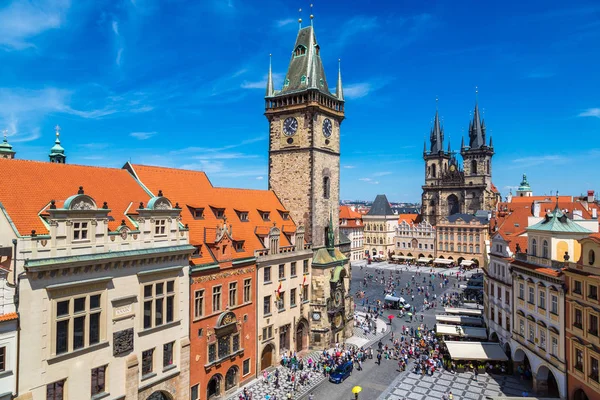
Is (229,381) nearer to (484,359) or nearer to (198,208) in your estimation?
(198,208)

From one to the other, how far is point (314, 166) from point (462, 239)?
80044mm

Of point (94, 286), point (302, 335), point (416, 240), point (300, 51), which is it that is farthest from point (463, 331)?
point (416, 240)

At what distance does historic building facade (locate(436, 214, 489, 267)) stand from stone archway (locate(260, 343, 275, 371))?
80278 mm

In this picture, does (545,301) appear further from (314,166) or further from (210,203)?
(210,203)

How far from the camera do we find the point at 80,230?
2325 cm

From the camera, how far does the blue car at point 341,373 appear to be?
121 feet

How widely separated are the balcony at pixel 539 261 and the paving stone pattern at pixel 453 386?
11216 mm

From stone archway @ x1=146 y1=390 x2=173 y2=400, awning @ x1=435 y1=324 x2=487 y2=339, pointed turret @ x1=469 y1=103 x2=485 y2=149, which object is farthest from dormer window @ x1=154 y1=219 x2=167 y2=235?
pointed turret @ x1=469 y1=103 x2=485 y2=149

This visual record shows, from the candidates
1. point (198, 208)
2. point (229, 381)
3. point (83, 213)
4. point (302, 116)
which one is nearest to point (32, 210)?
point (83, 213)

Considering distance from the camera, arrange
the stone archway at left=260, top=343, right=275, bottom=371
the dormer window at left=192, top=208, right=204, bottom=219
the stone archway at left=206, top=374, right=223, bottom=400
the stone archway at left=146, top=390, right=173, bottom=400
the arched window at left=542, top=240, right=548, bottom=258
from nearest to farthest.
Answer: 1. the stone archway at left=146, top=390, right=173, bottom=400
2. the stone archway at left=206, top=374, right=223, bottom=400
3. the dormer window at left=192, top=208, right=204, bottom=219
4. the arched window at left=542, top=240, right=548, bottom=258
5. the stone archway at left=260, top=343, right=275, bottom=371

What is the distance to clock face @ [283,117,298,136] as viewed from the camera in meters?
47.3

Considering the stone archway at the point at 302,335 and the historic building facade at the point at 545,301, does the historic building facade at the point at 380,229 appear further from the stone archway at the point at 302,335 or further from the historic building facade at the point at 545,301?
the historic building facade at the point at 545,301

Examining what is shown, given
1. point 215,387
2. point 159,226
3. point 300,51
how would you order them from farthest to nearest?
point 300,51, point 215,387, point 159,226

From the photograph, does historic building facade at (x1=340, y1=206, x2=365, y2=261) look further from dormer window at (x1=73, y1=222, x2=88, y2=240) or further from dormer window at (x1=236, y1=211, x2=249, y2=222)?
dormer window at (x1=73, y1=222, x2=88, y2=240)
